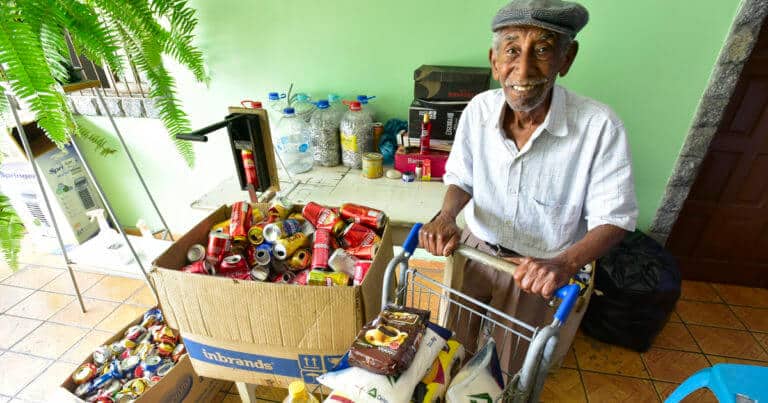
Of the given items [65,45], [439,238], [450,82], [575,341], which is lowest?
[575,341]

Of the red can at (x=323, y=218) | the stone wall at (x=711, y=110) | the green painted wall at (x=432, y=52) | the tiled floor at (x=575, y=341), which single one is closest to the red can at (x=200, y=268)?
the red can at (x=323, y=218)

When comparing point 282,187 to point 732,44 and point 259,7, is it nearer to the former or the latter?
point 259,7

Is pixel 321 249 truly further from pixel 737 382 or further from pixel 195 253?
pixel 737 382

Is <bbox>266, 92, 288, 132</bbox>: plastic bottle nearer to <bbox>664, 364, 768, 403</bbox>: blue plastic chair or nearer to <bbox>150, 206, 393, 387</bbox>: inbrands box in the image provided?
<bbox>150, 206, 393, 387</bbox>: inbrands box

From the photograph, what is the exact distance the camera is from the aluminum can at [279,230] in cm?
123

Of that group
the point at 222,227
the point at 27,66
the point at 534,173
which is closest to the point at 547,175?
the point at 534,173

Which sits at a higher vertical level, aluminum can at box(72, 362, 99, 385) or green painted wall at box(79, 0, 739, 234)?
green painted wall at box(79, 0, 739, 234)

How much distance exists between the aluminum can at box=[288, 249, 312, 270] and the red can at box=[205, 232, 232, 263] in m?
0.21

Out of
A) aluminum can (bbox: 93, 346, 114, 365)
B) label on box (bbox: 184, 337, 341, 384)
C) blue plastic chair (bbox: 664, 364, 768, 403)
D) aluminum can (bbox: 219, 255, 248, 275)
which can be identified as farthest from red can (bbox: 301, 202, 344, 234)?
blue plastic chair (bbox: 664, 364, 768, 403)

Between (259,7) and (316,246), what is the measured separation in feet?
4.84

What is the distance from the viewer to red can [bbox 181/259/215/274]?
1.14m

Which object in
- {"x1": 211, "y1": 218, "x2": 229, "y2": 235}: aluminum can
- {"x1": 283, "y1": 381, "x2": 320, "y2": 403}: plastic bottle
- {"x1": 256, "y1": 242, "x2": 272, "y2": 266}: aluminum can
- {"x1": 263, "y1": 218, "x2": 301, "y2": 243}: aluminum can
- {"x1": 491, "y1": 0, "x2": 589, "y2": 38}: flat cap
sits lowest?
{"x1": 283, "y1": 381, "x2": 320, "y2": 403}: plastic bottle

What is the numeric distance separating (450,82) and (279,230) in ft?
3.52

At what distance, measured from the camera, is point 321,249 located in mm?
1179
